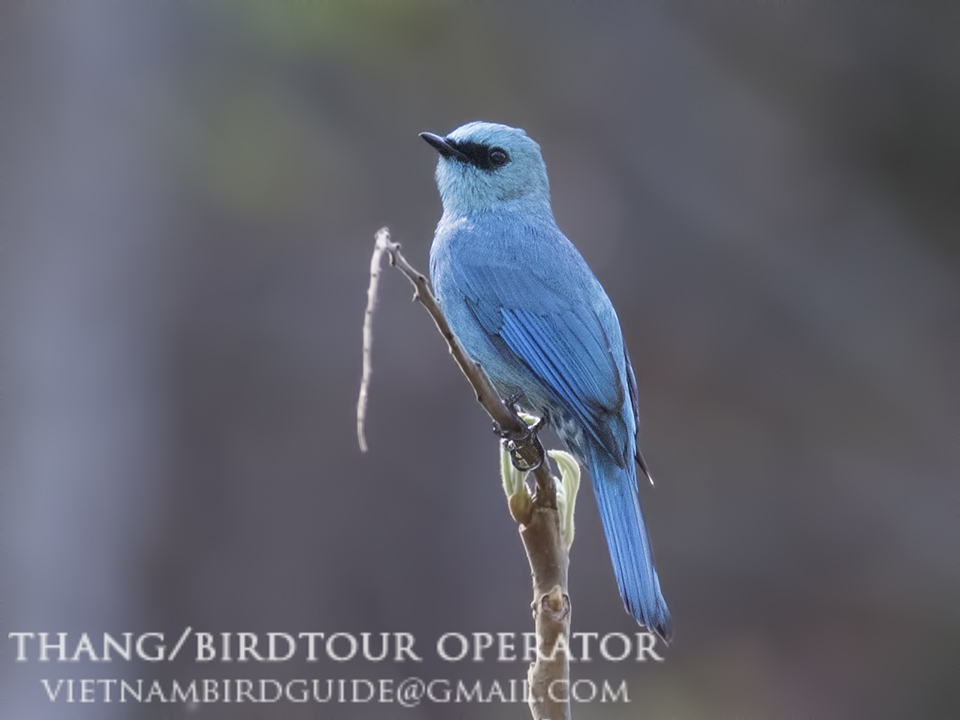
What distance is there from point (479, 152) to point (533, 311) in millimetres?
665

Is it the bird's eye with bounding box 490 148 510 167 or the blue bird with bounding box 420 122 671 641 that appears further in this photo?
the bird's eye with bounding box 490 148 510 167

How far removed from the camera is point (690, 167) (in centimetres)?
549

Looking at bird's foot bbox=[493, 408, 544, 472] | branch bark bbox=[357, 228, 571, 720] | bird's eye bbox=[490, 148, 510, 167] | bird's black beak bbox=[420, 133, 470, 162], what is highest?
bird's eye bbox=[490, 148, 510, 167]

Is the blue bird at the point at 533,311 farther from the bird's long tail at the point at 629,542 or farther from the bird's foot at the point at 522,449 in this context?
the bird's foot at the point at 522,449

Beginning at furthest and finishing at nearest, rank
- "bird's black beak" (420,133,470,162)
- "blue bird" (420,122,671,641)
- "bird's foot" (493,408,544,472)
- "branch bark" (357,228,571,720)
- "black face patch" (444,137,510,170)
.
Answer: "black face patch" (444,137,510,170), "bird's black beak" (420,133,470,162), "blue bird" (420,122,671,641), "bird's foot" (493,408,544,472), "branch bark" (357,228,571,720)

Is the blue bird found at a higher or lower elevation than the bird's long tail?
higher

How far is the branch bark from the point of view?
56.6 inches

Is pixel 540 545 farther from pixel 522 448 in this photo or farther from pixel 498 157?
pixel 498 157

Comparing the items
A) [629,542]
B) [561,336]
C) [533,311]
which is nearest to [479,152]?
[533,311]

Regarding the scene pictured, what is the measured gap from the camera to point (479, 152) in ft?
10.7

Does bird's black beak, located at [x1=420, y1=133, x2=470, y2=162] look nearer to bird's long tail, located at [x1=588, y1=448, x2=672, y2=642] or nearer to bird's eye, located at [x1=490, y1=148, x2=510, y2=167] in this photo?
bird's eye, located at [x1=490, y1=148, x2=510, y2=167]

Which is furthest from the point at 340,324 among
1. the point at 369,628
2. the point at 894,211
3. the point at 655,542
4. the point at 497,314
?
the point at 894,211

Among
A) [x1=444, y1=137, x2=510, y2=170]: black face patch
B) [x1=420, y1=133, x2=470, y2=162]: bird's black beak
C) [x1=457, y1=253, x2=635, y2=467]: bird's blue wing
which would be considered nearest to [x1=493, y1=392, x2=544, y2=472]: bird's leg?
[x1=457, y1=253, x2=635, y2=467]: bird's blue wing

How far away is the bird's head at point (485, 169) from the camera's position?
3273 mm
